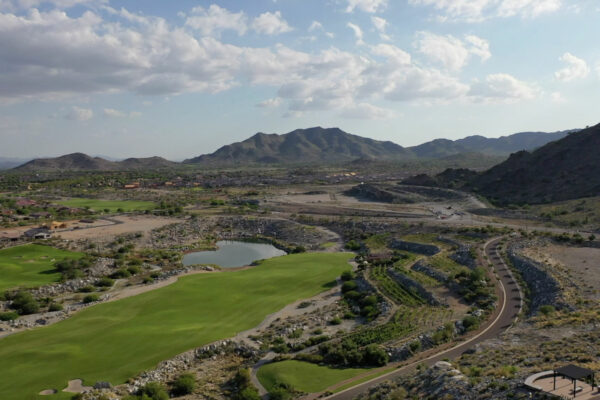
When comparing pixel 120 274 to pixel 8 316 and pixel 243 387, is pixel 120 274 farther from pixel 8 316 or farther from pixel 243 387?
pixel 243 387

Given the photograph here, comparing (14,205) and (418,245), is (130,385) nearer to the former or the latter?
(418,245)

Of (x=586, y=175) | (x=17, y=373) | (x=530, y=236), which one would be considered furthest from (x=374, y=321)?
(x=586, y=175)

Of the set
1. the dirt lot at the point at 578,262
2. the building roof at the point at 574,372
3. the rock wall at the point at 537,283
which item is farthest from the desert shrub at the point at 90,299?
the dirt lot at the point at 578,262

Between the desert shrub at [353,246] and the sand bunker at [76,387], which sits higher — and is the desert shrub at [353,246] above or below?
above

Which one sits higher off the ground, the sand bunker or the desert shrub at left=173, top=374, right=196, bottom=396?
the sand bunker

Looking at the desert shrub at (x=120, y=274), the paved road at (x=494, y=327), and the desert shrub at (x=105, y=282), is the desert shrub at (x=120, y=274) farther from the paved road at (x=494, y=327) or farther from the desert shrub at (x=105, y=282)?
the paved road at (x=494, y=327)

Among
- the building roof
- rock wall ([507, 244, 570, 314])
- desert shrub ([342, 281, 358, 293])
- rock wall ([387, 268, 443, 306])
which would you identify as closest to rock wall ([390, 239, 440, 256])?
rock wall ([507, 244, 570, 314])

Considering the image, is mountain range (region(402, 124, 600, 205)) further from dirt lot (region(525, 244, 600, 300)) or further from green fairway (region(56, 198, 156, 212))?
green fairway (region(56, 198, 156, 212))
